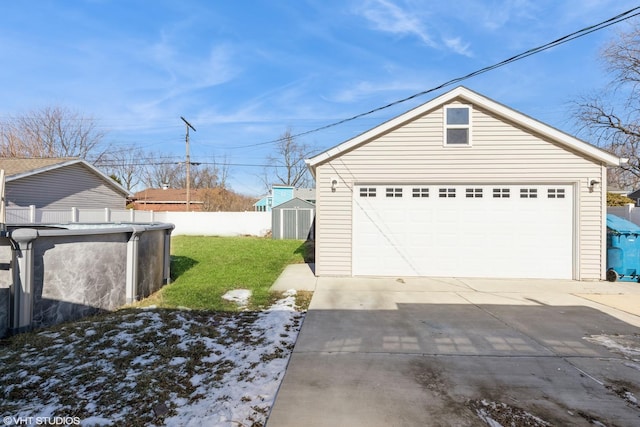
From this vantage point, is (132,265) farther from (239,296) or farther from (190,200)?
(190,200)

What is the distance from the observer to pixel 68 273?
4352mm

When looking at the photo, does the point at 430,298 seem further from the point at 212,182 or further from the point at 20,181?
the point at 212,182

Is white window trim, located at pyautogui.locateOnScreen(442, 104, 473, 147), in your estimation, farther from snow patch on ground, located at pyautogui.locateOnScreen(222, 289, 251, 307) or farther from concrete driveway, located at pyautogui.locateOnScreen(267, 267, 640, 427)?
snow patch on ground, located at pyautogui.locateOnScreen(222, 289, 251, 307)

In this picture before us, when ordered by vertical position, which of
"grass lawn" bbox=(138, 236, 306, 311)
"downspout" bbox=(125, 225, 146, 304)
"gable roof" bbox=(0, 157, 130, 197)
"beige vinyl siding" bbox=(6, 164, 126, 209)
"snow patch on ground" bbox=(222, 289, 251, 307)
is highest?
"gable roof" bbox=(0, 157, 130, 197)

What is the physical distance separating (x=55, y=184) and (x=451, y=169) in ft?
56.7

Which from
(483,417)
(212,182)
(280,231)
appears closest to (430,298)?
(483,417)

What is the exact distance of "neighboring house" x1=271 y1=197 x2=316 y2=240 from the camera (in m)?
18.6

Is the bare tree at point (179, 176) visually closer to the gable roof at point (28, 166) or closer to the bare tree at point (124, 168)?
the bare tree at point (124, 168)

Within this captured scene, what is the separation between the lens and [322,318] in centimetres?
486

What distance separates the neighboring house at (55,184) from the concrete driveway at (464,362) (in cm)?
1484

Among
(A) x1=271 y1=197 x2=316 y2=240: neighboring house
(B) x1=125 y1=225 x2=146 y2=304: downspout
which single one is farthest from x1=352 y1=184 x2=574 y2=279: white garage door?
(A) x1=271 y1=197 x2=316 y2=240: neighboring house

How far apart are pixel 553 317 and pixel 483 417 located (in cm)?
338

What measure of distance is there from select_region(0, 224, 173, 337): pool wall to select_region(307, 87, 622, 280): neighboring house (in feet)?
13.3

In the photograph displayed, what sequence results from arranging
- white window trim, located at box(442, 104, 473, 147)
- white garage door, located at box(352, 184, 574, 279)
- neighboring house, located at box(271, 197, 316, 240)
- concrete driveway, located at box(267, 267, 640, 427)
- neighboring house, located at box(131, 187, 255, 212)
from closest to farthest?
concrete driveway, located at box(267, 267, 640, 427), white garage door, located at box(352, 184, 574, 279), white window trim, located at box(442, 104, 473, 147), neighboring house, located at box(271, 197, 316, 240), neighboring house, located at box(131, 187, 255, 212)
